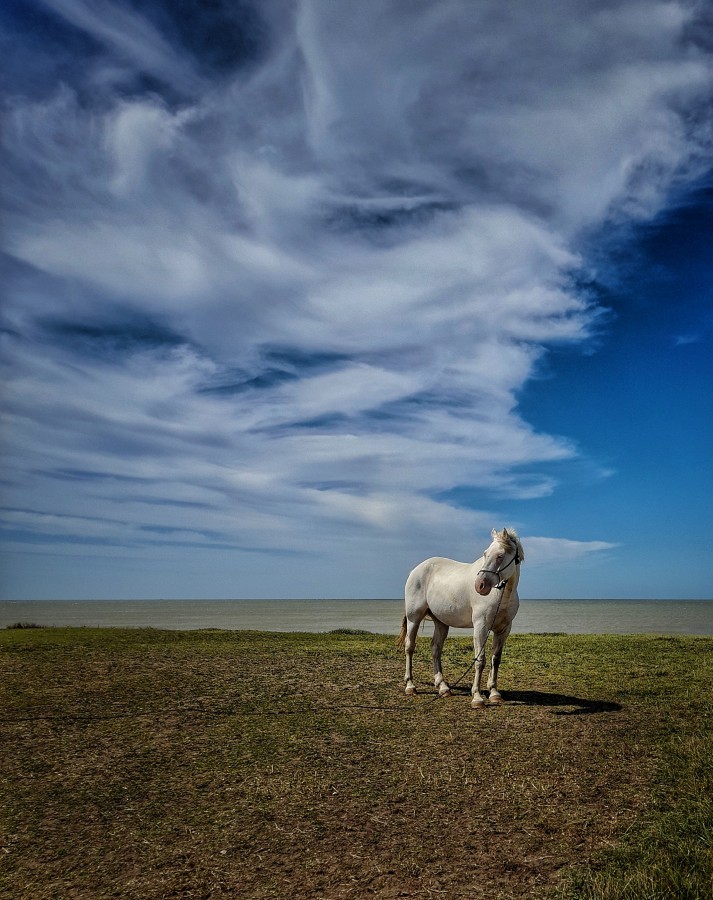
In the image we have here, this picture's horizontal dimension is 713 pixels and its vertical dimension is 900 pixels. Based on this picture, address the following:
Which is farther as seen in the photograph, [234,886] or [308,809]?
[308,809]

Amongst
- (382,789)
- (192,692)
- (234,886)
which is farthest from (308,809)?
(192,692)

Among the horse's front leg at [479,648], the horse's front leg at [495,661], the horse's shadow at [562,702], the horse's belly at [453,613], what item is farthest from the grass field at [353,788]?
the horse's belly at [453,613]

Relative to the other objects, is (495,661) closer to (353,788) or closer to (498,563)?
(498,563)

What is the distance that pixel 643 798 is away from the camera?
6359mm

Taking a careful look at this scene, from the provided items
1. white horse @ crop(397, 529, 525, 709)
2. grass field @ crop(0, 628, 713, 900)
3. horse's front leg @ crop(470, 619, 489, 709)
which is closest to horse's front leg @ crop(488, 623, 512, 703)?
white horse @ crop(397, 529, 525, 709)

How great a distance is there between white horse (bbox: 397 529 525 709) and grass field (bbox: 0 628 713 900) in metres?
0.82

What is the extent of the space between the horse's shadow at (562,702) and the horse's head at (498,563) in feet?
7.02

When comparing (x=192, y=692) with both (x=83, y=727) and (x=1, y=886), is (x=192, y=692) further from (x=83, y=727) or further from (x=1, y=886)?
(x=1, y=886)

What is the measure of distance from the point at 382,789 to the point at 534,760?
6.75 ft

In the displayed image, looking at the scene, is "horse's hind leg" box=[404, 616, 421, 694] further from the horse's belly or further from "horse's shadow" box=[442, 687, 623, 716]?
"horse's shadow" box=[442, 687, 623, 716]

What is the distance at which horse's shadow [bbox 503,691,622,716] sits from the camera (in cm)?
1012

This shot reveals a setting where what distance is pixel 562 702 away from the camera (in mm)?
10984

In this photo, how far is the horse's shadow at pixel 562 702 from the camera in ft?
33.2

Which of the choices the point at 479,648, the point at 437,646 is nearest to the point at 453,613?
the point at 479,648
